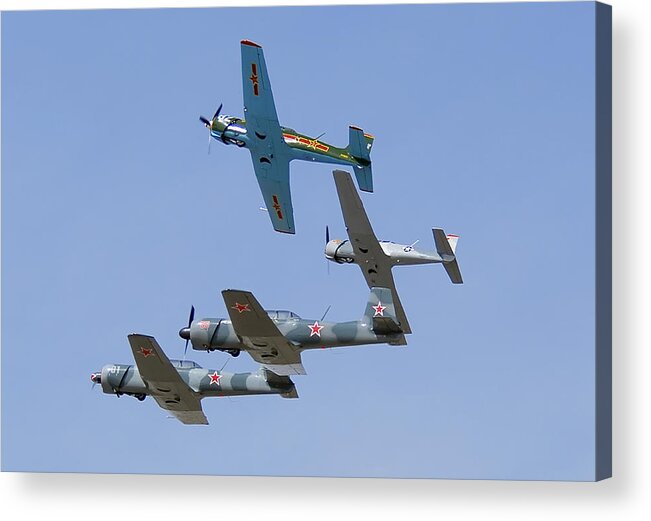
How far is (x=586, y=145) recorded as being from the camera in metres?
15.3

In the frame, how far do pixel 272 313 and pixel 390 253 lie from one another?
1645 millimetres

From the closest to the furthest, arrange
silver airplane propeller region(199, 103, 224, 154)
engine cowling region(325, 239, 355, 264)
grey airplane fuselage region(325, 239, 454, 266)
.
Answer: silver airplane propeller region(199, 103, 224, 154) → grey airplane fuselage region(325, 239, 454, 266) → engine cowling region(325, 239, 355, 264)

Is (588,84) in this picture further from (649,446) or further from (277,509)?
(277,509)

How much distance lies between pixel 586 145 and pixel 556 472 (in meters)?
2.79

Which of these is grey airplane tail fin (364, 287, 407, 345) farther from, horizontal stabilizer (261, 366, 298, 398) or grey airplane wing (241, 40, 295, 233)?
grey airplane wing (241, 40, 295, 233)

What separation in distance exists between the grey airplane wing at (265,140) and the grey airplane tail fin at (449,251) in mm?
1668

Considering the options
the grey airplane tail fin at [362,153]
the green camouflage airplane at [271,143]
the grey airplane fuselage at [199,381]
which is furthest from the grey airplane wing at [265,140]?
the grey airplane fuselage at [199,381]

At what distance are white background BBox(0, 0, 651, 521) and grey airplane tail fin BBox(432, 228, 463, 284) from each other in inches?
63.7

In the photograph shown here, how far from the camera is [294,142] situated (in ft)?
58.5

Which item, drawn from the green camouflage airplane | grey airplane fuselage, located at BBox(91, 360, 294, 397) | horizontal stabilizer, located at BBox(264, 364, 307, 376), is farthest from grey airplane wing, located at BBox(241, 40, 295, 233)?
grey airplane fuselage, located at BBox(91, 360, 294, 397)

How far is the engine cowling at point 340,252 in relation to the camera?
1768cm

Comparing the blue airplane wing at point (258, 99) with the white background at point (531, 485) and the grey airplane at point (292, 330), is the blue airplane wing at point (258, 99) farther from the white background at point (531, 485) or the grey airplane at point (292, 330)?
the grey airplane at point (292, 330)

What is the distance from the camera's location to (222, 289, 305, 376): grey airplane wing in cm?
1666

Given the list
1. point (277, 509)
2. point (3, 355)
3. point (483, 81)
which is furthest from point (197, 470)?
point (483, 81)
